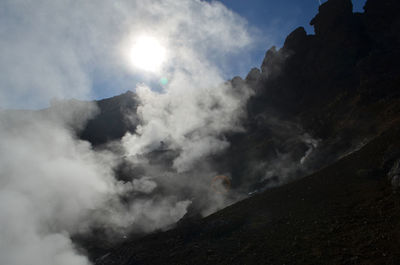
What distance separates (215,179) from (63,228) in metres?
21.1

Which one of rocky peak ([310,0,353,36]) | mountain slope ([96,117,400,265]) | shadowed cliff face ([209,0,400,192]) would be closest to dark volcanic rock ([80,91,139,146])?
shadowed cliff face ([209,0,400,192])

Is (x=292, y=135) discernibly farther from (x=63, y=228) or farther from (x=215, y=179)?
(x=63, y=228)

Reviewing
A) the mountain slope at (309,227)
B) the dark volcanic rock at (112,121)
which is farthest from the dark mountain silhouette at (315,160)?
the dark volcanic rock at (112,121)

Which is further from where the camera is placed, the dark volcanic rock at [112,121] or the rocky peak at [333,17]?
the dark volcanic rock at [112,121]

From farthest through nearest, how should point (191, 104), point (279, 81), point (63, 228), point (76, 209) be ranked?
point (191, 104) < point (279, 81) < point (76, 209) < point (63, 228)

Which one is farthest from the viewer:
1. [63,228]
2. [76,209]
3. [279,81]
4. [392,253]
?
[279,81]

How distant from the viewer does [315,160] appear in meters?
28.0

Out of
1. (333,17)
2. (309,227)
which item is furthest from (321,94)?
(309,227)

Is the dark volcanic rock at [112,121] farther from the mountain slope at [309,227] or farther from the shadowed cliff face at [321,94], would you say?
the mountain slope at [309,227]

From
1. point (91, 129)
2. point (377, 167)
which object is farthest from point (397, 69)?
point (91, 129)

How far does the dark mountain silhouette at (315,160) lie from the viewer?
11.8 meters

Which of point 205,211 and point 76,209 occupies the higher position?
point 76,209

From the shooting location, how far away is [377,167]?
17.2 m

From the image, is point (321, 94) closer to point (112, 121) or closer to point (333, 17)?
point (333, 17)
